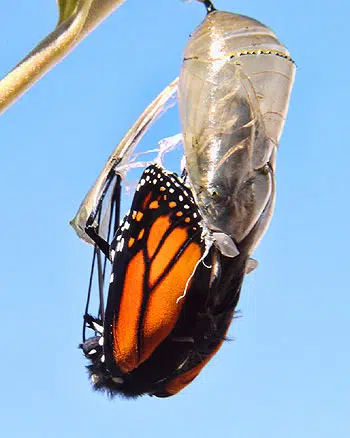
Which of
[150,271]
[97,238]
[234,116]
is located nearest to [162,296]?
[150,271]

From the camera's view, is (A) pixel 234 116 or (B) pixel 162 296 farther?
(A) pixel 234 116

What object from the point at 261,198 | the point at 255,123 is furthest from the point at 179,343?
the point at 255,123

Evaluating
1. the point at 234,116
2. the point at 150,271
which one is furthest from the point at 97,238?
the point at 234,116

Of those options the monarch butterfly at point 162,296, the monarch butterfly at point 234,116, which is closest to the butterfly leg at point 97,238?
the monarch butterfly at point 162,296

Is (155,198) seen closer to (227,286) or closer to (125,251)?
(125,251)

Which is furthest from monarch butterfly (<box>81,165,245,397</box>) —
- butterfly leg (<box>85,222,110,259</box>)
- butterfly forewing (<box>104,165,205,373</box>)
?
butterfly leg (<box>85,222,110,259</box>)

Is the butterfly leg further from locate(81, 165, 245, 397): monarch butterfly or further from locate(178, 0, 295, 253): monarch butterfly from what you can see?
locate(178, 0, 295, 253): monarch butterfly

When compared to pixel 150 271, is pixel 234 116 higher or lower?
higher

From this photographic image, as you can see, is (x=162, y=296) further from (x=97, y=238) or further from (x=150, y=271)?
(x=97, y=238)

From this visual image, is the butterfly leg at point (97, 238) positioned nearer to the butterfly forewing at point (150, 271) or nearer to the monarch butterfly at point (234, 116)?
the butterfly forewing at point (150, 271)
